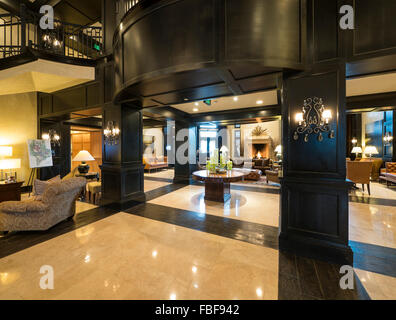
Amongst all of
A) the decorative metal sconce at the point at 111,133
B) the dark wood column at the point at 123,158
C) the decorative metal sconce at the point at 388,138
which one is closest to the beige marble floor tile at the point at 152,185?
the dark wood column at the point at 123,158

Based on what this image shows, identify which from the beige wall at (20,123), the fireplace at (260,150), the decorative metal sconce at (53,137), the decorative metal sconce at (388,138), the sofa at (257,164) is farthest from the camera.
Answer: the fireplace at (260,150)

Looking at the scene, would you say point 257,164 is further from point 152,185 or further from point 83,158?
point 83,158

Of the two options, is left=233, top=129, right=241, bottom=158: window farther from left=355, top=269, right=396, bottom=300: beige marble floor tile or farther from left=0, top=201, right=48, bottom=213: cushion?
left=0, top=201, right=48, bottom=213: cushion

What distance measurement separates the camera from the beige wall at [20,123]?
5590mm

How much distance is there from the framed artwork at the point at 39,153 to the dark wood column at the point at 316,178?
21.7 feet

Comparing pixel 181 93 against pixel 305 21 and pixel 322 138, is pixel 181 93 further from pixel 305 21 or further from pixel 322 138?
pixel 322 138

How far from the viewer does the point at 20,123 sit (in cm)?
571

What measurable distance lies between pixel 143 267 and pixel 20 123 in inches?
278

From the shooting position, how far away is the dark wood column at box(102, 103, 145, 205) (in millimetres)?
4234

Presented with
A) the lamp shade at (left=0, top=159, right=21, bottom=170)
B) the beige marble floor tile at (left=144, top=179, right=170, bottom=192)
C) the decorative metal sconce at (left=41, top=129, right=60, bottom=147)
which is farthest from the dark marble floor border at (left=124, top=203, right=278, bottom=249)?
the decorative metal sconce at (left=41, top=129, right=60, bottom=147)

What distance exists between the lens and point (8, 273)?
74.3 inches

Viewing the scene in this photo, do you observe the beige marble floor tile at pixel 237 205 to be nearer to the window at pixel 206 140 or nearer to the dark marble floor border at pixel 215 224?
the dark marble floor border at pixel 215 224

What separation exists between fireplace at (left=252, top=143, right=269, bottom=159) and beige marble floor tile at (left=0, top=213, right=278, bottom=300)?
406 inches

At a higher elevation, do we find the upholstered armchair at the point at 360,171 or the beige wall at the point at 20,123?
the beige wall at the point at 20,123
